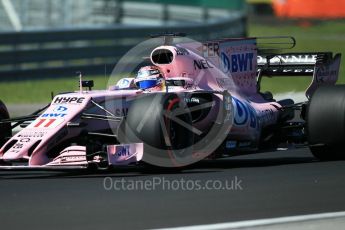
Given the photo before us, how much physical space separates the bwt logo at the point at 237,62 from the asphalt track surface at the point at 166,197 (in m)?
1.23

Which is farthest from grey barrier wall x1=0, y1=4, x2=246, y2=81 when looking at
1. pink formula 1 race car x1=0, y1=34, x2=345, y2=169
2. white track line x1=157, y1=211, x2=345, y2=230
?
white track line x1=157, y1=211, x2=345, y2=230

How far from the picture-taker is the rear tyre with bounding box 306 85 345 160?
10.0m

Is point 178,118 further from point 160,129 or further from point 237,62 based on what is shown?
point 237,62

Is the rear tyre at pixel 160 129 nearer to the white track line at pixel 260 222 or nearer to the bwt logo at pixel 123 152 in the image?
the bwt logo at pixel 123 152

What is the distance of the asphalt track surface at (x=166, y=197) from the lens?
6949mm

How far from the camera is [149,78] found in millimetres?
10086

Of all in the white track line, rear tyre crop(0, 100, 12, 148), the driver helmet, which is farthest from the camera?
rear tyre crop(0, 100, 12, 148)

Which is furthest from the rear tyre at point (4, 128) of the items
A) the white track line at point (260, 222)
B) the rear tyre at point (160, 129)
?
the white track line at point (260, 222)

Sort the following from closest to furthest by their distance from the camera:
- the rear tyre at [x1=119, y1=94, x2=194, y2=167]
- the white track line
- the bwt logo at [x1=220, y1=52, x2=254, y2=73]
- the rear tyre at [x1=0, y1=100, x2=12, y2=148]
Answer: the white track line → the rear tyre at [x1=119, y1=94, x2=194, y2=167] → the rear tyre at [x1=0, y1=100, x2=12, y2=148] → the bwt logo at [x1=220, y1=52, x2=254, y2=73]

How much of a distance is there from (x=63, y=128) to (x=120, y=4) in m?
20.7

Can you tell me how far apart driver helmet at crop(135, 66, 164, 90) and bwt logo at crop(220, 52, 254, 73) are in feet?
2.99

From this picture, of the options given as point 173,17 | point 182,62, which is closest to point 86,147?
point 182,62

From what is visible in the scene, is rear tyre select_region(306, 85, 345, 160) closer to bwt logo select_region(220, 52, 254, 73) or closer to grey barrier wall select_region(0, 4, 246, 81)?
bwt logo select_region(220, 52, 254, 73)

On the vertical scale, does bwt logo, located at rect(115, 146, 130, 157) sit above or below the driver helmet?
below
